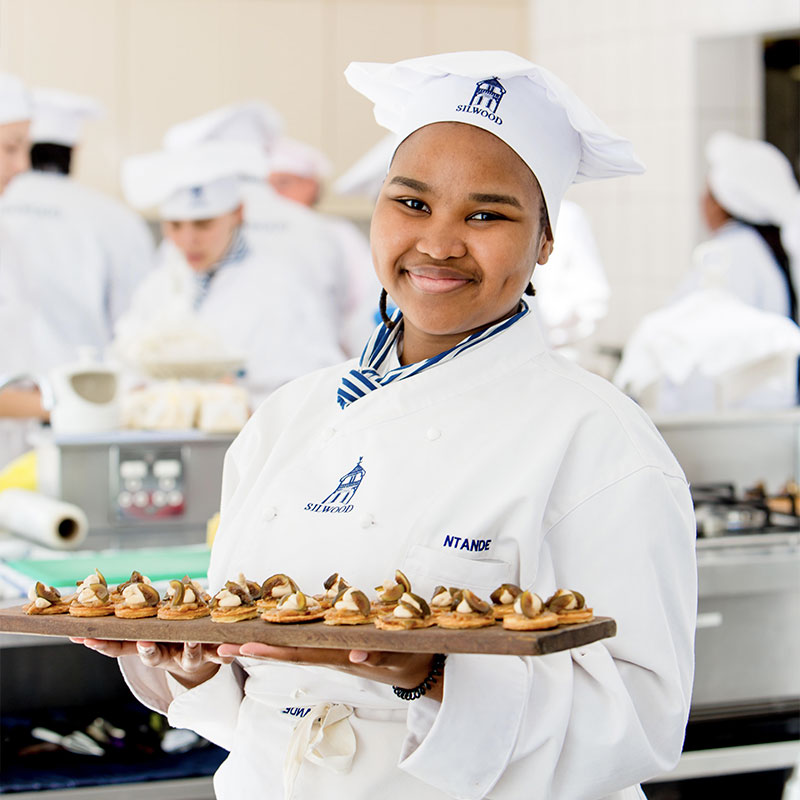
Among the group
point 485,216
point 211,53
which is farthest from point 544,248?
point 211,53

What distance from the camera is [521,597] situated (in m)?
1.01

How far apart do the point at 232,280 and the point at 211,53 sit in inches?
67.1

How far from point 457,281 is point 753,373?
196cm

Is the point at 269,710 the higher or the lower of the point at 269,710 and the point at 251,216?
the lower

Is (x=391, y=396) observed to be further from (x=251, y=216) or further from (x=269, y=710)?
(x=251, y=216)

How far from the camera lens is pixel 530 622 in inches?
38.3

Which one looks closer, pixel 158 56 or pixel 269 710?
pixel 269 710

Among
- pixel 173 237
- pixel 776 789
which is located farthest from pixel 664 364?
pixel 173 237

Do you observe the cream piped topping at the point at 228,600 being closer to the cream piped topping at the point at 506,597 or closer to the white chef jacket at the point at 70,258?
the cream piped topping at the point at 506,597

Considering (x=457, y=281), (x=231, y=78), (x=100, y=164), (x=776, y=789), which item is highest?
(x=231, y=78)

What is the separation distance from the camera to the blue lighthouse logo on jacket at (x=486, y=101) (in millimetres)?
1198

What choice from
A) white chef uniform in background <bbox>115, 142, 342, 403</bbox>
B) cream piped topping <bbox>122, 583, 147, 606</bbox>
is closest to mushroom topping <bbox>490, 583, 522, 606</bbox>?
cream piped topping <bbox>122, 583, 147, 606</bbox>

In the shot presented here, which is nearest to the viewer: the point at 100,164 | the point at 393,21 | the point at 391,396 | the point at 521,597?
the point at 521,597

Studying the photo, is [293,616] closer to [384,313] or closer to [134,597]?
[134,597]
